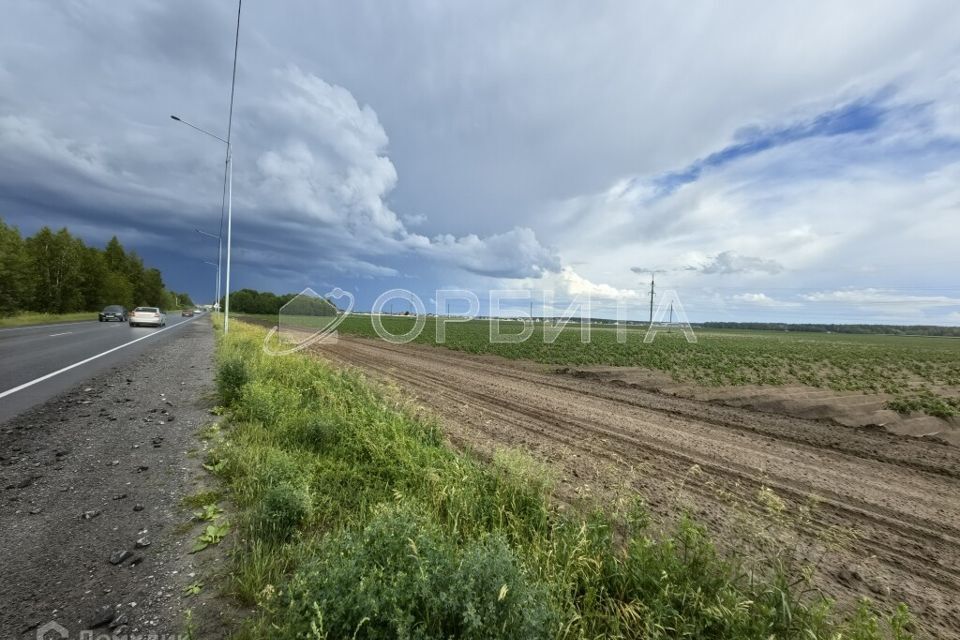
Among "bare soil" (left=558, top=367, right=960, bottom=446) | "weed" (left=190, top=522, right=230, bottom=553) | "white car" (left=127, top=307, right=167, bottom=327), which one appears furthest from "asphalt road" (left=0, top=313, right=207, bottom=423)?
"bare soil" (left=558, top=367, right=960, bottom=446)

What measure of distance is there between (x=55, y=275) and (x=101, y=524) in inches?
2600

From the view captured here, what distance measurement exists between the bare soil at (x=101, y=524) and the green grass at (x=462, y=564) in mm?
401

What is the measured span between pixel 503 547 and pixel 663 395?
13564mm

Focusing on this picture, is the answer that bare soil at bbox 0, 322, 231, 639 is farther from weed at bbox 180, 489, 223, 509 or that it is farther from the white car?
the white car

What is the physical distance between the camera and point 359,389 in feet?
29.9

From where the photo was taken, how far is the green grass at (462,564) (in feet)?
7.24

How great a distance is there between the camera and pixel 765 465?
7137 mm

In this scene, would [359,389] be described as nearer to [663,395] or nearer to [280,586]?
[280,586]

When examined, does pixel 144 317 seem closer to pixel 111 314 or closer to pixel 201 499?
pixel 111 314

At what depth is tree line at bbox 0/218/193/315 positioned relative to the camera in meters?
34.1

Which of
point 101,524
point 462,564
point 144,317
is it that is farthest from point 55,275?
point 462,564

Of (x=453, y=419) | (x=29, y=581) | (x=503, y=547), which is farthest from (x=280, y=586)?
(x=453, y=419)

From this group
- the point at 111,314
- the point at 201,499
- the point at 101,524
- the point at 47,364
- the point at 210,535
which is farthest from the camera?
the point at 111,314

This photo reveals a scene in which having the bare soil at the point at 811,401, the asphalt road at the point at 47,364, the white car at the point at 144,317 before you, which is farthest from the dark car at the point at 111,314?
the bare soil at the point at 811,401
